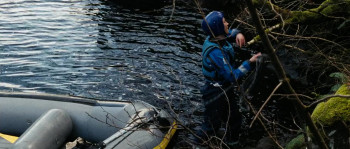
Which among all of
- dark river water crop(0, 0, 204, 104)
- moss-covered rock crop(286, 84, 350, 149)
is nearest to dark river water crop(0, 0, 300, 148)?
dark river water crop(0, 0, 204, 104)

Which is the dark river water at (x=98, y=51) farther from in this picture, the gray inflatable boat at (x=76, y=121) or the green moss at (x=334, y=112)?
the green moss at (x=334, y=112)

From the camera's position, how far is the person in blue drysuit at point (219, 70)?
16.8 ft

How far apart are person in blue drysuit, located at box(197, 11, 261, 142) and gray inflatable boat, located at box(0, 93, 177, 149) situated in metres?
0.59

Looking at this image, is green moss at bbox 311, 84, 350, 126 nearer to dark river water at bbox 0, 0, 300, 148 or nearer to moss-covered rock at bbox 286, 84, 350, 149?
moss-covered rock at bbox 286, 84, 350, 149

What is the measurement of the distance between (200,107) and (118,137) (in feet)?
7.20

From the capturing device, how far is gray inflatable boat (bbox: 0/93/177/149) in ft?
18.2

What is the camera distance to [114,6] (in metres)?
13.9

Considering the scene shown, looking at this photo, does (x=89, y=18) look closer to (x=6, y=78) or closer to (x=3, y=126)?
(x=6, y=78)

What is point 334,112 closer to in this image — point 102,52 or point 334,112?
point 334,112

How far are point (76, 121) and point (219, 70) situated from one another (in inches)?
89.2

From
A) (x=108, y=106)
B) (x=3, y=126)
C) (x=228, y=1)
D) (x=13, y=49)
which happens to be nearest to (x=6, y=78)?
(x=13, y=49)

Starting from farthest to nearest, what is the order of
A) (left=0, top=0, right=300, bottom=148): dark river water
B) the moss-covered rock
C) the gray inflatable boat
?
1. (left=0, top=0, right=300, bottom=148): dark river water
2. the gray inflatable boat
3. the moss-covered rock

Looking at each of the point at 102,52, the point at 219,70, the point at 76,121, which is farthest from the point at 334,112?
the point at 102,52

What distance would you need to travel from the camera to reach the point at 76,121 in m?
6.17
